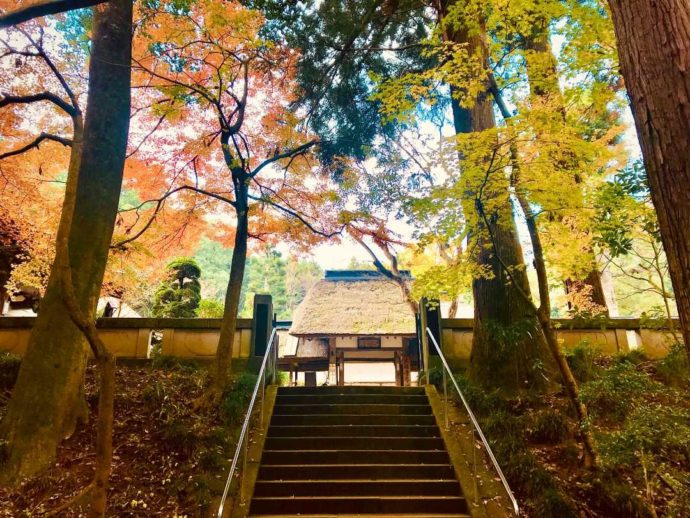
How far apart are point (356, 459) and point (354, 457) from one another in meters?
0.04

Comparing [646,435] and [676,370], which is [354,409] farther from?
[676,370]

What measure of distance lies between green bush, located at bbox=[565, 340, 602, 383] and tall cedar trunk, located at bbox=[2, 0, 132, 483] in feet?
22.8

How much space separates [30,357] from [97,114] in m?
3.25

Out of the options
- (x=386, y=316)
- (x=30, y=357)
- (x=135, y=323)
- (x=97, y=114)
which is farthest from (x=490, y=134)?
(x=386, y=316)

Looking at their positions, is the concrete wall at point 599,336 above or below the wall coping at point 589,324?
below

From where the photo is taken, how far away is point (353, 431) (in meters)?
6.11

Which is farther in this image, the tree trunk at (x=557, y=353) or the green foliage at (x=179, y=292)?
the green foliage at (x=179, y=292)

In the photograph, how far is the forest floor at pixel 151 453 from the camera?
407 centimetres

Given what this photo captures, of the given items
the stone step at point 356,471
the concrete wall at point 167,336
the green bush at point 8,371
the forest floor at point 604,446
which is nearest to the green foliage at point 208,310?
the concrete wall at point 167,336

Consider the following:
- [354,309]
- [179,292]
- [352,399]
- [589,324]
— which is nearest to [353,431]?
[352,399]

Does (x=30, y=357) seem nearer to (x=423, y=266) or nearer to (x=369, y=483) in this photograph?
(x=369, y=483)

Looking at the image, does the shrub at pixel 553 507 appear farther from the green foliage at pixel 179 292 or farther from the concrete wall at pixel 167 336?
the green foliage at pixel 179 292

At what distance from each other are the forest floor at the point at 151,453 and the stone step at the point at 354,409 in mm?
791

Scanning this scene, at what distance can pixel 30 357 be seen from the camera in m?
4.55
